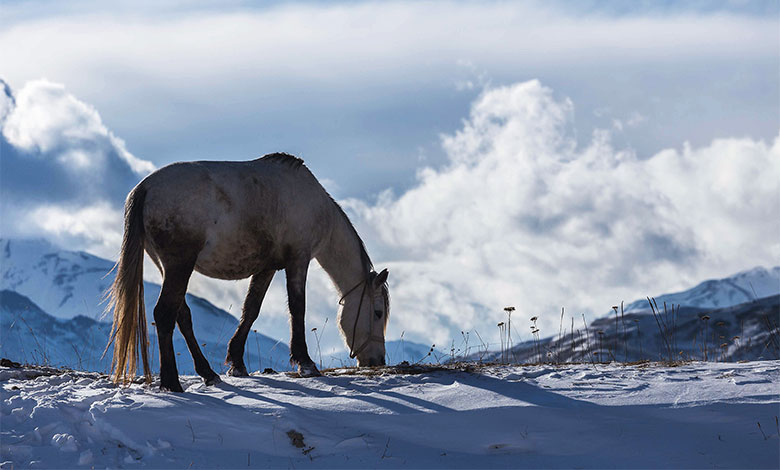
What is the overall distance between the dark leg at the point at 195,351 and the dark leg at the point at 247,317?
73 cm

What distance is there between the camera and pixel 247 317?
1096 cm

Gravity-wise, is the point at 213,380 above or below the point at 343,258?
below

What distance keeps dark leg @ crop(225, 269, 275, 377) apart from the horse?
0.5 inches

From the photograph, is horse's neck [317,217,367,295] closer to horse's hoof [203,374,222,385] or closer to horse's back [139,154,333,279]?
horse's back [139,154,333,279]

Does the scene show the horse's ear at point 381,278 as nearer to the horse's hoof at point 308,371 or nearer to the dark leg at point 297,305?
the dark leg at point 297,305

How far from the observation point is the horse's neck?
37.9 feet

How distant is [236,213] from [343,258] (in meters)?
2.29

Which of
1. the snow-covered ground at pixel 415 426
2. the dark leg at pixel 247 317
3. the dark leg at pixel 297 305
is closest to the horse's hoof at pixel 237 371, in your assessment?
the dark leg at pixel 247 317

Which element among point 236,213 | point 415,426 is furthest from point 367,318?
point 415,426

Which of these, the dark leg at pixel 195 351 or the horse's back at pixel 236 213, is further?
the dark leg at pixel 195 351

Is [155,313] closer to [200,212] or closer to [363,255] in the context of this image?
[200,212]

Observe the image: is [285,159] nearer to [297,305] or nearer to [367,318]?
[297,305]

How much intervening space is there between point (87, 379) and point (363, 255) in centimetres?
396

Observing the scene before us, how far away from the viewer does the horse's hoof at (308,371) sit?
10.1m
